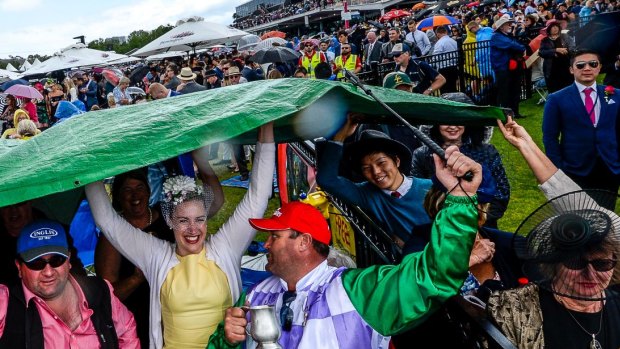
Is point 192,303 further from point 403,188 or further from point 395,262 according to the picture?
point 403,188

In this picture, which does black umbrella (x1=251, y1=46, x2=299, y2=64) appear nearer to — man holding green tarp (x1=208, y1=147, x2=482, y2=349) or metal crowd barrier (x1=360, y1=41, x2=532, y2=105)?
metal crowd barrier (x1=360, y1=41, x2=532, y2=105)

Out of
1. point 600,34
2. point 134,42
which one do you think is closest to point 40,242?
point 600,34

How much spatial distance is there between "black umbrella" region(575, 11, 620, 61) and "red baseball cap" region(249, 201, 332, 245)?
3422 mm

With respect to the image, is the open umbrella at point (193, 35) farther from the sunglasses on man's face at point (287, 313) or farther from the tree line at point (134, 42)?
the tree line at point (134, 42)

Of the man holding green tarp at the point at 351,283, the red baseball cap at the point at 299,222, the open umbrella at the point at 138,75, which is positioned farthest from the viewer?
the open umbrella at the point at 138,75

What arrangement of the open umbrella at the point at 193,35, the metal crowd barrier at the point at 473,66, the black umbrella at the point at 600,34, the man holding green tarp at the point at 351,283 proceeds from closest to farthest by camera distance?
1. the man holding green tarp at the point at 351,283
2. the black umbrella at the point at 600,34
3. the metal crowd barrier at the point at 473,66
4. the open umbrella at the point at 193,35

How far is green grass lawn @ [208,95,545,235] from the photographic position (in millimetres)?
7953

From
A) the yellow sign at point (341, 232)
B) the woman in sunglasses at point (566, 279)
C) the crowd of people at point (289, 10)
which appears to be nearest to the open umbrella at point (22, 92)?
the yellow sign at point (341, 232)

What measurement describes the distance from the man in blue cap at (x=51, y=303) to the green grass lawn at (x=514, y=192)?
9.12 ft

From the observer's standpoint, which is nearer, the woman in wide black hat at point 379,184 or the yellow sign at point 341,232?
the woman in wide black hat at point 379,184

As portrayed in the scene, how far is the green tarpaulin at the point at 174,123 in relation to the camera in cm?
267

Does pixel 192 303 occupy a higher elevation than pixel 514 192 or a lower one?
higher

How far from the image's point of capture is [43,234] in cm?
333

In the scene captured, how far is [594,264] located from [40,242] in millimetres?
2650
